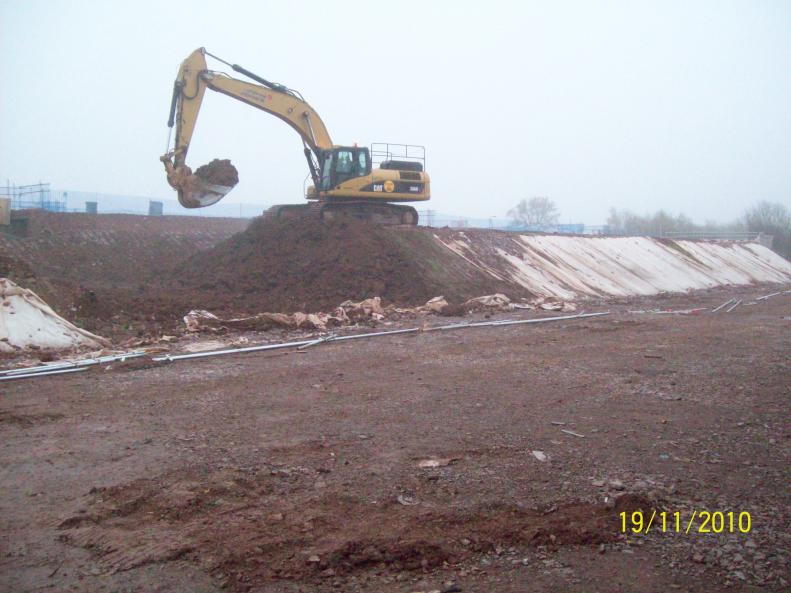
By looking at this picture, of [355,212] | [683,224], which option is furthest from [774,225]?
[355,212]

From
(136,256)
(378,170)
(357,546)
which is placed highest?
(378,170)

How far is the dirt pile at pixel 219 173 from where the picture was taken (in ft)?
61.1

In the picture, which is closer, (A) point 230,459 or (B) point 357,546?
(B) point 357,546

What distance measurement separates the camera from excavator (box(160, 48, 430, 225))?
1834 centimetres

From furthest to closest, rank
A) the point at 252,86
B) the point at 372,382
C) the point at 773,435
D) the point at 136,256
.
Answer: the point at 136,256, the point at 252,86, the point at 372,382, the point at 773,435

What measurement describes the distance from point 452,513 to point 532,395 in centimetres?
351

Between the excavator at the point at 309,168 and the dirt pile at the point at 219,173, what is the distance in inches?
1.1

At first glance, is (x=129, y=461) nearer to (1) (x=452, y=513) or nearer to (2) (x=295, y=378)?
(1) (x=452, y=513)

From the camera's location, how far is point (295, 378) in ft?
29.1

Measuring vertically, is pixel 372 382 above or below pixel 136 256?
below

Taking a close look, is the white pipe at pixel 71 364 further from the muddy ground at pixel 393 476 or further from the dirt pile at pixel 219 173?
the dirt pile at pixel 219 173

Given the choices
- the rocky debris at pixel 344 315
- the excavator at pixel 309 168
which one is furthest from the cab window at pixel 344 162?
the rocky debris at pixel 344 315

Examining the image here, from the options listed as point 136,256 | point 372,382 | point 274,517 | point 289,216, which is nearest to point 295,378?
point 372,382
